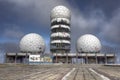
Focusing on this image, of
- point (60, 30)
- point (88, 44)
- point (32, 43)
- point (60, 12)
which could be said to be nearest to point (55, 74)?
point (88, 44)

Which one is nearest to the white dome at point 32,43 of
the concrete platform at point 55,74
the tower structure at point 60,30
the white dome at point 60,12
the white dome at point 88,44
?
the tower structure at point 60,30

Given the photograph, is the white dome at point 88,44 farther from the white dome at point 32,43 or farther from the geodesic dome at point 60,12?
the white dome at point 32,43

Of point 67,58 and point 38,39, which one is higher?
point 38,39

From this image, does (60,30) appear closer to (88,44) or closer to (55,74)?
(88,44)

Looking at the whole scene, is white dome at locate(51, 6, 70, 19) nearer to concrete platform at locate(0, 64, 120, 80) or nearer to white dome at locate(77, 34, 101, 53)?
white dome at locate(77, 34, 101, 53)

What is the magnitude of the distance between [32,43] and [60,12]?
92.7 ft

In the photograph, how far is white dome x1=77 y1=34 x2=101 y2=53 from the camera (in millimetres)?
136875

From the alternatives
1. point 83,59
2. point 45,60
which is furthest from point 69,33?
point 45,60

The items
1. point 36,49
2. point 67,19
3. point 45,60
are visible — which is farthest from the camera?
point 67,19

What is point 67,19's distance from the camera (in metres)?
151

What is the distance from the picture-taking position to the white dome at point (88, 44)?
137m

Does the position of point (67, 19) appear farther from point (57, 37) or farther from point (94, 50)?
point (94, 50)

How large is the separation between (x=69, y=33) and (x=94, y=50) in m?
22.9

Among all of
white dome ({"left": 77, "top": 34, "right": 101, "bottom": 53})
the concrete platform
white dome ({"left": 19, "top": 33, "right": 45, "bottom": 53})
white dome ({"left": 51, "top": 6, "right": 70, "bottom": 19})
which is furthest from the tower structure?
the concrete platform
